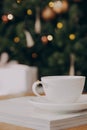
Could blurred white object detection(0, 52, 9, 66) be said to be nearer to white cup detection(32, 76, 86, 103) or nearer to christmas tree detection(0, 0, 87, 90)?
christmas tree detection(0, 0, 87, 90)

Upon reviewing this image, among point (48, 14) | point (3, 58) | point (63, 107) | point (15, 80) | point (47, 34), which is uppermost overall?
point (48, 14)

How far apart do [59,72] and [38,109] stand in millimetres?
2240

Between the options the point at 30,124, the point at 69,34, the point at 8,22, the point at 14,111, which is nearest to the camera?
the point at 30,124

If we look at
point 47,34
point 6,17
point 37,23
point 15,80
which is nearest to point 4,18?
point 6,17

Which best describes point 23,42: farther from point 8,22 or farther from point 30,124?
point 30,124

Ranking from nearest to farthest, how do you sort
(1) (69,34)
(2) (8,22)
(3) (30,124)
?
(3) (30,124) < (1) (69,34) < (2) (8,22)

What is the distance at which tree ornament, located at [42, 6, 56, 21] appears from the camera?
3.05 meters

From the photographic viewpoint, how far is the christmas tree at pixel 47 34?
2973mm

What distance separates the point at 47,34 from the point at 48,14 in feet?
0.54

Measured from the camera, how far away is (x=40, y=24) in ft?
10.0

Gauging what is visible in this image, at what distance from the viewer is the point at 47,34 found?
9.96ft

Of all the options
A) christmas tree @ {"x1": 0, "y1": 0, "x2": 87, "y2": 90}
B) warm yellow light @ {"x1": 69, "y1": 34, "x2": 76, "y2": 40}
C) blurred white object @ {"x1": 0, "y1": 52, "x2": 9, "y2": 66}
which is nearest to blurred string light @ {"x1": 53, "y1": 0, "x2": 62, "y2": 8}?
christmas tree @ {"x1": 0, "y1": 0, "x2": 87, "y2": 90}

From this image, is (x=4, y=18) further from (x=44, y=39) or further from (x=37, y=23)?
(x=44, y=39)

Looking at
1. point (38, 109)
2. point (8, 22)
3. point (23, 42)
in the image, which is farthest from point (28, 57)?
point (38, 109)
